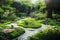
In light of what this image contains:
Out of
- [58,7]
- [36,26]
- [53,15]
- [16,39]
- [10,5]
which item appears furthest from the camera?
[10,5]

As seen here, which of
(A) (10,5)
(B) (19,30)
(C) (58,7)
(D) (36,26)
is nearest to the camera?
(B) (19,30)

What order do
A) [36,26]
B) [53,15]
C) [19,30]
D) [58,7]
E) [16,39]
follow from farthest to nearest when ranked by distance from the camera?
[53,15] → [58,7] → [36,26] → [19,30] → [16,39]

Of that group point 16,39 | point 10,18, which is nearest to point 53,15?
point 10,18

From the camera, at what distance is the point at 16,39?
23.8 feet

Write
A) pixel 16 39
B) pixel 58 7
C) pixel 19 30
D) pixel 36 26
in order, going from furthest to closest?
1. pixel 58 7
2. pixel 36 26
3. pixel 19 30
4. pixel 16 39

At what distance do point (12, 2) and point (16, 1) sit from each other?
0.61 metres

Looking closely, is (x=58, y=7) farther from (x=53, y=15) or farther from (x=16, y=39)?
(x=16, y=39)

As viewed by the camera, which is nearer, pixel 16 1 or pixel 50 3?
pixel 50 3

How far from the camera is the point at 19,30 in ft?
28.4

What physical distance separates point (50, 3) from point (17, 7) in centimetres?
498

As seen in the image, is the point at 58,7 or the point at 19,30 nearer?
the point at 19,30

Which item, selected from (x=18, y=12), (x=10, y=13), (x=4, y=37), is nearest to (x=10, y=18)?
(x=10, y=13)

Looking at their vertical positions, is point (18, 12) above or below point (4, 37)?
below

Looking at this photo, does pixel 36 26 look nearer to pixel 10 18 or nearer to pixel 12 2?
pixel 10 18
